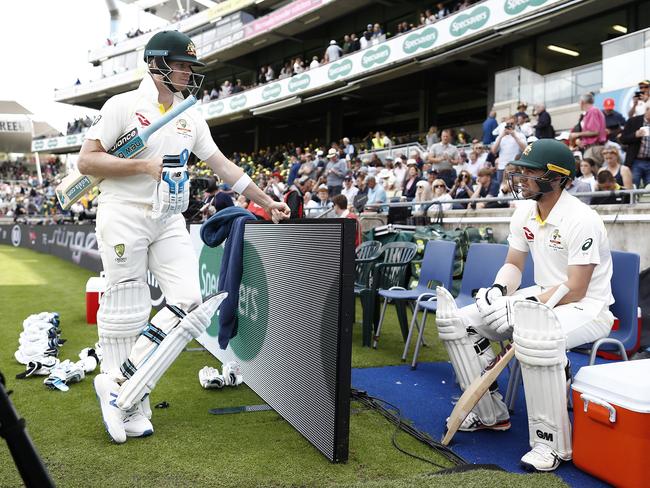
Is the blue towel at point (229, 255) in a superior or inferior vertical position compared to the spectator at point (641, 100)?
inferior

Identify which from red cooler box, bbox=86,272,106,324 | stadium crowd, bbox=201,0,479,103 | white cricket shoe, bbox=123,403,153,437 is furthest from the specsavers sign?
white cricket shoe, bbox=123,403,153,437

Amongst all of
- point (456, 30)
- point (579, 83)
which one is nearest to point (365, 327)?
point (579, 83)

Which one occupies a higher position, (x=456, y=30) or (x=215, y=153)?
(x=456, y=30)

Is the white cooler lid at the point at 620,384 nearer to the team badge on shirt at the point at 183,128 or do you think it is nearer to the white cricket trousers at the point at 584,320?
the white cricket trousers at the point at 584,320

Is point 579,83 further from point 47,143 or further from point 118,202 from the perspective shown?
point 47,143

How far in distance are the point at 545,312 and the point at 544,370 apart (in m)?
0.28

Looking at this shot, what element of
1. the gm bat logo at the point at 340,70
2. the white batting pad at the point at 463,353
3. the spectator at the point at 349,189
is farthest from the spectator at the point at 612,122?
the gm bat logo at the point at 340,70

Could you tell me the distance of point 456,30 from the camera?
17.7 metres

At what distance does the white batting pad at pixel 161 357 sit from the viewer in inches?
109

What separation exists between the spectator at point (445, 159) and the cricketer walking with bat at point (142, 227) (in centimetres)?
898

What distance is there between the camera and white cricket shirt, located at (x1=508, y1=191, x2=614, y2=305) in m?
2.94

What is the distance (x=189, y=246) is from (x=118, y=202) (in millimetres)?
468

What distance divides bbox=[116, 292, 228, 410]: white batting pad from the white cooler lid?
1895mm

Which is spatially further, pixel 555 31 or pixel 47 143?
pixel 47 143
